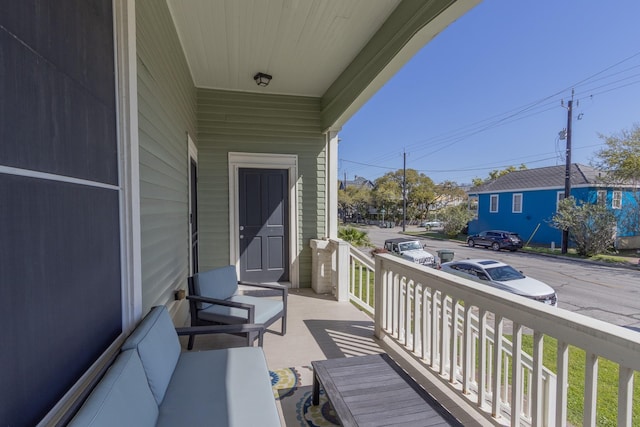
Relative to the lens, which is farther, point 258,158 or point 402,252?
point 402,252

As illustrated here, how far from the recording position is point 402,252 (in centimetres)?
1034

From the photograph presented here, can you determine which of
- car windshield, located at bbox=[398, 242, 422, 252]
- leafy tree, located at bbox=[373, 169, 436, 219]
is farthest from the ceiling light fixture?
leafy tree, located at bbox=[373, 169, 436, 219]

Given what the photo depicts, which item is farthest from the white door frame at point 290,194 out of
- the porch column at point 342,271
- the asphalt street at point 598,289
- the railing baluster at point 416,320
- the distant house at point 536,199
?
the distant house at point 536,199

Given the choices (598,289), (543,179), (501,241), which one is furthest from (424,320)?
(543,179)

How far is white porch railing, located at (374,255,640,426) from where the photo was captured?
3.83 feet

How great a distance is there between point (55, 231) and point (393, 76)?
3.07m

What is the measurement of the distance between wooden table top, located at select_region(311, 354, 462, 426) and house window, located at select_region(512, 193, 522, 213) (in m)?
17.9

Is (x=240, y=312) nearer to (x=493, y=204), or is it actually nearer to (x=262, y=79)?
(x=262, y=79)

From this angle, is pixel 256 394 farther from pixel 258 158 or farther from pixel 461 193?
pixel 461 193

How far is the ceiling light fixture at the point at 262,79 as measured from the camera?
4047 millimetres

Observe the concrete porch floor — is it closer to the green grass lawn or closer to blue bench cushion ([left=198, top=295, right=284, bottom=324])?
blue bench cushion ([left=198, top=295, right=284, bottom=324])

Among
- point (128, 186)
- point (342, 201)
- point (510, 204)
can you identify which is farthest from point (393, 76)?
point (342, 201)

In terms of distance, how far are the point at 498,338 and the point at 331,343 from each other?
1.68 metres

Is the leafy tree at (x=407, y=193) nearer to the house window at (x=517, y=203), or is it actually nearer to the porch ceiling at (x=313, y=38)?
the house window at (x=517, y=203)
